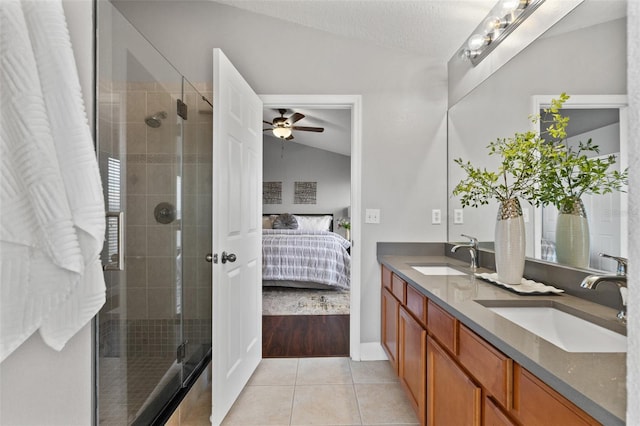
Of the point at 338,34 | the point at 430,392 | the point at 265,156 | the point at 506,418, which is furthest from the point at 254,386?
the point at 265,156

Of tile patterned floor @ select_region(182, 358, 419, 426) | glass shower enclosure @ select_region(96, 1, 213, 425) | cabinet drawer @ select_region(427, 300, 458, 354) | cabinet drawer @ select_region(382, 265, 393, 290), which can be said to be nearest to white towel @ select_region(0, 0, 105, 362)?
glass shower enclosure @ select_region(96, 1, 213, 425)

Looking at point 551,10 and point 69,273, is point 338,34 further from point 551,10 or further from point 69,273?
point 69,273

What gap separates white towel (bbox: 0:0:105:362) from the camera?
578 millimetres

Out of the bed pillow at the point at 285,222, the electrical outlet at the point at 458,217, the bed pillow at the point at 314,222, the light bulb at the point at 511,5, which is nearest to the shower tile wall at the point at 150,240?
the electrical outlet at the point at 458,217

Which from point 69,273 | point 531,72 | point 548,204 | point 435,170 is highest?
point 531,72

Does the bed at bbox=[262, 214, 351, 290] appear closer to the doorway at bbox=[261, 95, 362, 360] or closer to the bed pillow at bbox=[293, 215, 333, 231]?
the doorway at bbox=[261, 95, 362, 360]

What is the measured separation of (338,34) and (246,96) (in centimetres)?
94

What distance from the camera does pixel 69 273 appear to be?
0.64 metres

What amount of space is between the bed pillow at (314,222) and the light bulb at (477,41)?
5.01m

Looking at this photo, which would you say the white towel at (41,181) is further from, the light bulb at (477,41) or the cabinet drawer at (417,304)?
the light bulb at (477,41)

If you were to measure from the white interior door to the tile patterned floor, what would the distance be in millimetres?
112

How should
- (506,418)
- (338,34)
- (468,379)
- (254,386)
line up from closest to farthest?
(506,418)
(468,379)
(254,386)
(338,34)

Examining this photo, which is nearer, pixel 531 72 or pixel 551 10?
pixel 551 10

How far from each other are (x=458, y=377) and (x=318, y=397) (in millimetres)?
1121
